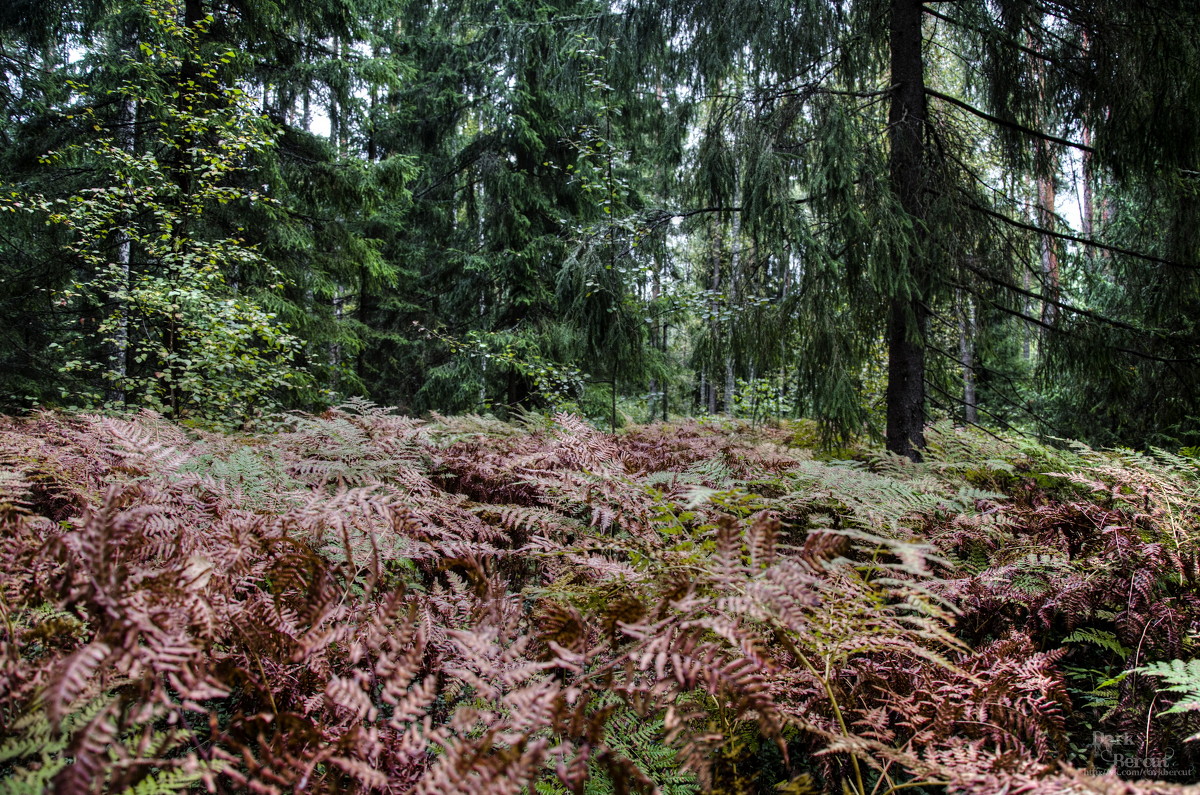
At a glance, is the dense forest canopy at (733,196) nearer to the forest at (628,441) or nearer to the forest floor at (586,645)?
the forest at (628,441)

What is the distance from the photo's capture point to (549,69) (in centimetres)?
750

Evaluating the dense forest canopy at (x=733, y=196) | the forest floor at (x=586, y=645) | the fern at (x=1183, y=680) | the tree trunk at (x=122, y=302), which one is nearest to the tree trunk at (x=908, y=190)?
the dense forest canopy at (x=733, y=196)

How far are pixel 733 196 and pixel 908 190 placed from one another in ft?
4.88

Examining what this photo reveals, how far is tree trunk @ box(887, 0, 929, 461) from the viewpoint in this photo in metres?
4.58

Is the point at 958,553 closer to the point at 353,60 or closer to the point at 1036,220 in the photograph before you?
the point at 1036,220

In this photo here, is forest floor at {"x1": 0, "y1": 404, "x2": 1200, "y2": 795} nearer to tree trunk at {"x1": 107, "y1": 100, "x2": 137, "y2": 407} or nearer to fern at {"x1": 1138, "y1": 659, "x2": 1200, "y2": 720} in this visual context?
fern at {"x1": 1138, "y1": 659, "x2": 1200, "y2": 720}

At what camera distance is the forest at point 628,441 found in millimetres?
Result: 989

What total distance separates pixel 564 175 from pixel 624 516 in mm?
10919

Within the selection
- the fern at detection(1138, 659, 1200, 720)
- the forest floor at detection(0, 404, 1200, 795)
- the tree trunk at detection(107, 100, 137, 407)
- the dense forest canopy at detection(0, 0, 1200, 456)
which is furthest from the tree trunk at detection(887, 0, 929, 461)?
the tree trunk at detection(107, 100, 137, 407)

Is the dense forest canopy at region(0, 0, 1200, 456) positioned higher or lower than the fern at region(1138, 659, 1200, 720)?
higher

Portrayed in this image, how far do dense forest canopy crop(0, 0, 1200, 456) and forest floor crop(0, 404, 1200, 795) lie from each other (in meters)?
2.88

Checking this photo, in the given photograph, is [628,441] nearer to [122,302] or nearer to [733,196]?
[733,196]

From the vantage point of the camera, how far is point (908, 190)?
4641mm

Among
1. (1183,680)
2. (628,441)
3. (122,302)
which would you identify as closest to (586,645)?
(1183,680)
